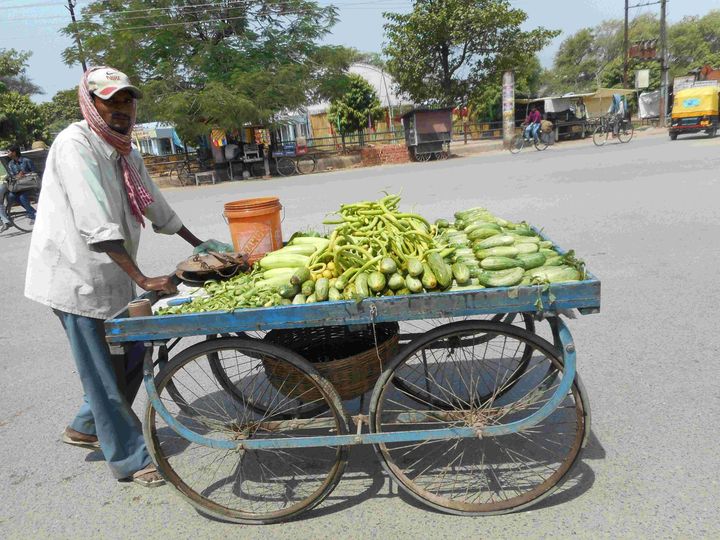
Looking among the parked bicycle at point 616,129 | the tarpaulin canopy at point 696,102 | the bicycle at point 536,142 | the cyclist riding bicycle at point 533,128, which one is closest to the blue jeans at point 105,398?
the tarpaulin canopy at point 696,102

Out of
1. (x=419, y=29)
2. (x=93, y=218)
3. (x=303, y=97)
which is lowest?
(x=93, y=218)

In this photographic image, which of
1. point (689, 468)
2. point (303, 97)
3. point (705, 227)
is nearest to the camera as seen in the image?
point (689, 468)

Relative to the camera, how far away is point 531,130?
2291 cm

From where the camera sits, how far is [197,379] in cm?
371

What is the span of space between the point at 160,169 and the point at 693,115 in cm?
2121

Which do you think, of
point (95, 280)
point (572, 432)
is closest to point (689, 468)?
point (572, 432)

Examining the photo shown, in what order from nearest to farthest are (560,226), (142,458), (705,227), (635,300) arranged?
(142,458), (635,300), (705,227), (560,226)

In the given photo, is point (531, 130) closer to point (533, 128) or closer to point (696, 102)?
point (533, 128)

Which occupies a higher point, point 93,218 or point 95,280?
point 93,218

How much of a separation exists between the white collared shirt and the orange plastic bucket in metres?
0.55

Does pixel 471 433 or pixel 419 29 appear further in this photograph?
pixel 419 29

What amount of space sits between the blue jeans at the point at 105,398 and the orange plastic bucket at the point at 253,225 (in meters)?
0.80

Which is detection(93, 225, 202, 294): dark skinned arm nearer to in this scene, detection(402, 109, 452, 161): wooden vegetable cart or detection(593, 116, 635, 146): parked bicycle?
detection(402, 109, 452, 161): wooden vegetable cart

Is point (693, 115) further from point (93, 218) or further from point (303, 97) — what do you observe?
point (93, 218)
